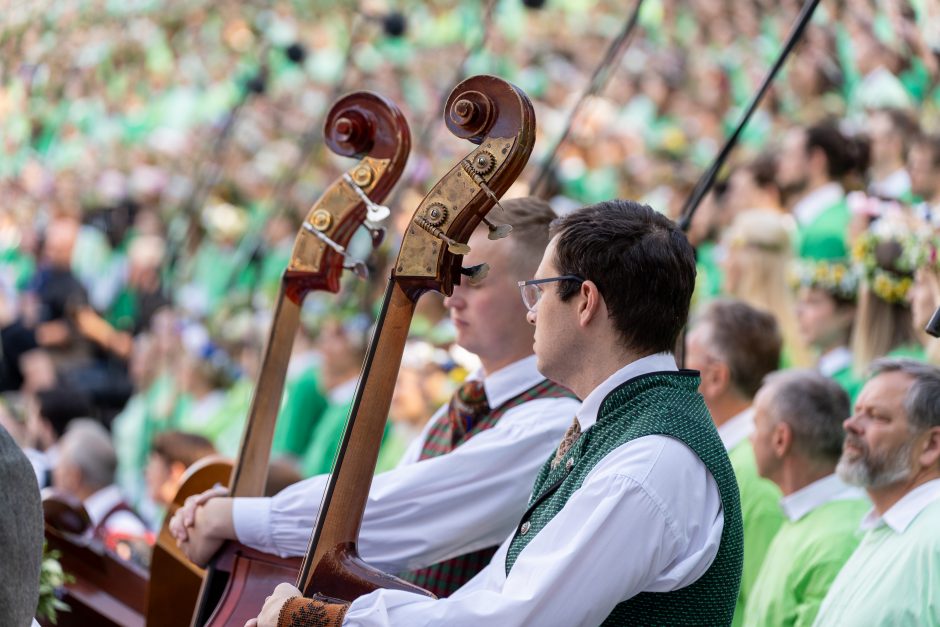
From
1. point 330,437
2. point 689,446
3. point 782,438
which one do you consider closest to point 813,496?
point 782,438

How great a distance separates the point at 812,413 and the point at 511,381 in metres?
1.23

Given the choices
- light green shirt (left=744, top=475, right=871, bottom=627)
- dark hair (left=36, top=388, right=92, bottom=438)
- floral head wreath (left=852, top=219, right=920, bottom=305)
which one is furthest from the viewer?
dark hair (left=36, top=388, right=92, bottom=438)

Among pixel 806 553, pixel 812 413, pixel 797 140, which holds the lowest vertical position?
pixel 806 553

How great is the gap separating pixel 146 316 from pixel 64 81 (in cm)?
278

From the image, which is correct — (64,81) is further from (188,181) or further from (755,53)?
(755,53)


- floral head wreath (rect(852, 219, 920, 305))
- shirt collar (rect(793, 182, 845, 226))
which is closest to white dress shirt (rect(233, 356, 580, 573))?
floral head wreath (rect(852, 219, 920, 305))

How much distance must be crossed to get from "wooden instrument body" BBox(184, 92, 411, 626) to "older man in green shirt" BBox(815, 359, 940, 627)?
131cm

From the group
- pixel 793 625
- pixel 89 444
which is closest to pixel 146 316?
pixel 89 444

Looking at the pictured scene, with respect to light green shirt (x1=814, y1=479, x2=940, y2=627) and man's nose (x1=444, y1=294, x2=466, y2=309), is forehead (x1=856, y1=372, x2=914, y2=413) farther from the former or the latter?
man's nose (x1=444, y1=294, x2=466, y2=309)

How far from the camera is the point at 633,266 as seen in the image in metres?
2.26

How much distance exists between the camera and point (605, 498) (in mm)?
2066

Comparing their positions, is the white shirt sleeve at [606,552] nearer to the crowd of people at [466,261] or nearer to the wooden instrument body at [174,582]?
the crowd of people at [466,261]

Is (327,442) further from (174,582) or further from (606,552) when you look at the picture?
(606,552)

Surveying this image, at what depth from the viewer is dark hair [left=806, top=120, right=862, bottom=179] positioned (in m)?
6.62
